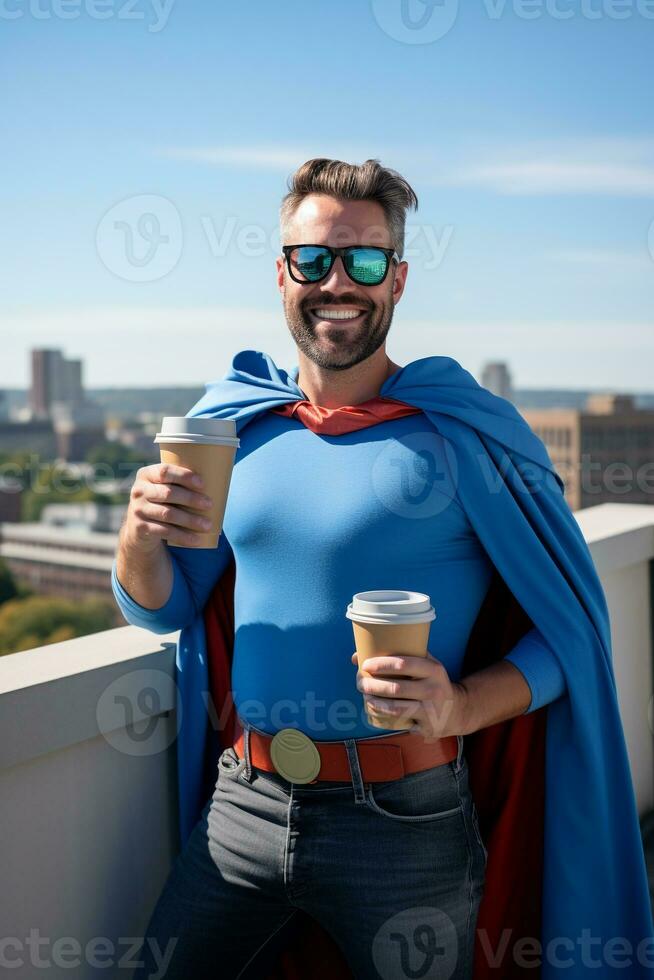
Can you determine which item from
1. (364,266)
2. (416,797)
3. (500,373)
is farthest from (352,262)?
(500,373)

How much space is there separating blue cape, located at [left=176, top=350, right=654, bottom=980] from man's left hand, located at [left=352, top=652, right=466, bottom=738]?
1.07 ft

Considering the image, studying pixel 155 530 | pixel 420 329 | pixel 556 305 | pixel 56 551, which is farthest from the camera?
pixel 556 305

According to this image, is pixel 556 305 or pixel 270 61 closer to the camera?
pixel 270 61

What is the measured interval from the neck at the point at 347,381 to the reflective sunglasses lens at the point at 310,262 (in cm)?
15

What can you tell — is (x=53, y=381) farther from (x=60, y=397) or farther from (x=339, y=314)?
(x=339, y=314)

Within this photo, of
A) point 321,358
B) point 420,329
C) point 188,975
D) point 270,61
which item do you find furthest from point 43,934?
point 270,61

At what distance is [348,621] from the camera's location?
5.59 feet

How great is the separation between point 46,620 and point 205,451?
60710 mm

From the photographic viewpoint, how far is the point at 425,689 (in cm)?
146

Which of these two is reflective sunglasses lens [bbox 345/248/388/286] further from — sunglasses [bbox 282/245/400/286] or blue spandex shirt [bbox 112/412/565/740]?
blue spandex shirt [bbox 112/412/565/740]

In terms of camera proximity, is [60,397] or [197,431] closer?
[197,431]

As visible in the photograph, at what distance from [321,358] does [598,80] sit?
7032 cm

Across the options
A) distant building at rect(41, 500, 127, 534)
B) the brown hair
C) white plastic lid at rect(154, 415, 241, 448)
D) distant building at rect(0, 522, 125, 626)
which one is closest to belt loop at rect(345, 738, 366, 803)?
white plastic lid at rect(154, 415, 241, 448)

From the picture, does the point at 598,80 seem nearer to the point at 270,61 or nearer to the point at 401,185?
the point at 270,61
